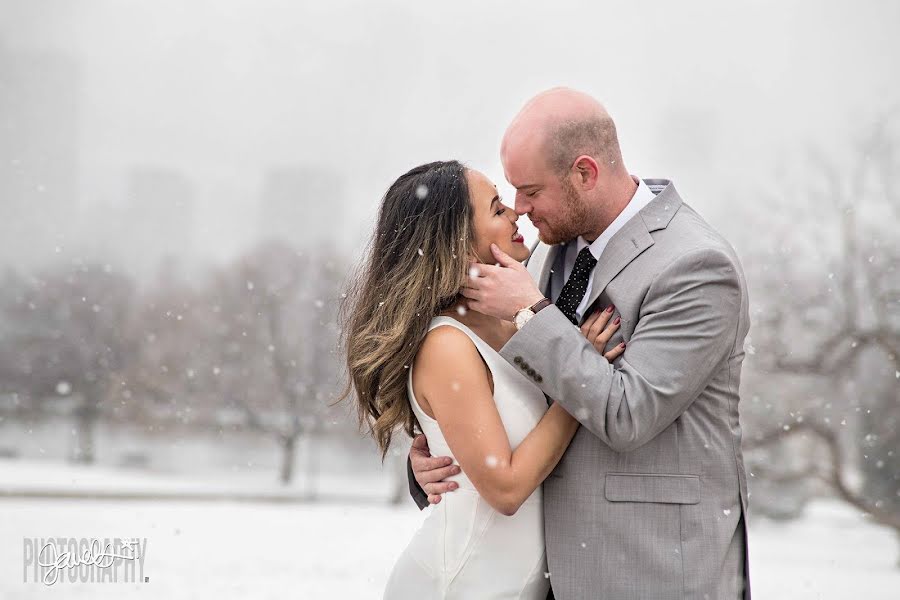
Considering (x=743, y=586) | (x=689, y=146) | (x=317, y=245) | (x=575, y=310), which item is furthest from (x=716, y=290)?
(x=689, y=146)

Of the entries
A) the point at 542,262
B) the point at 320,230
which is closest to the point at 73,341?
the point at 320,230

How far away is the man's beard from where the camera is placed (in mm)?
1675

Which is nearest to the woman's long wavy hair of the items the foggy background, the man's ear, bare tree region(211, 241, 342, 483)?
the man's ear

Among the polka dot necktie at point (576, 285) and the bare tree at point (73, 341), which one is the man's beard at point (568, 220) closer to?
the polka dot necktie at point (576, 285)

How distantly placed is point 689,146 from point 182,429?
22.3 feet

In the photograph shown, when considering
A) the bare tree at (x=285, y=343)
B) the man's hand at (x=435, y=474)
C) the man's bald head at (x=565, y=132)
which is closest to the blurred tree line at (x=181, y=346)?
the bare tree at (x=285, y=343)

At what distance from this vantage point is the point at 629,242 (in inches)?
61.8

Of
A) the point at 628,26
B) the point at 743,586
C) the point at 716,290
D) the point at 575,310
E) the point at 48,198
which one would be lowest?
the point at 48,198

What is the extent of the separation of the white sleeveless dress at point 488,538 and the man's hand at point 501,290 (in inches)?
3.6

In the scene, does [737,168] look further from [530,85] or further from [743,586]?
[743,586]

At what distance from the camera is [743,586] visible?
160 centimetres

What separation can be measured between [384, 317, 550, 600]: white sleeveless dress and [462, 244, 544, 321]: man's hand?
0.30 ft

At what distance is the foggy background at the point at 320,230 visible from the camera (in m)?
7.99

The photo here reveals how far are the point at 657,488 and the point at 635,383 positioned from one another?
0.22 m
